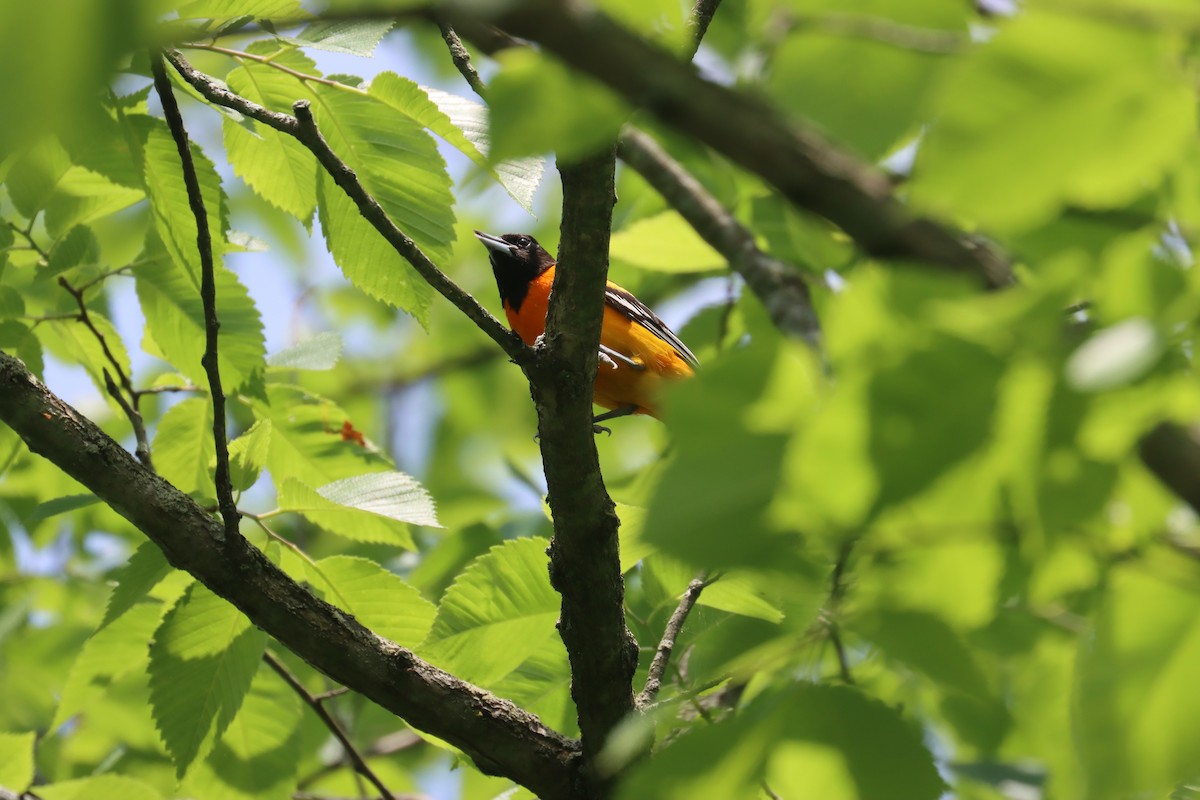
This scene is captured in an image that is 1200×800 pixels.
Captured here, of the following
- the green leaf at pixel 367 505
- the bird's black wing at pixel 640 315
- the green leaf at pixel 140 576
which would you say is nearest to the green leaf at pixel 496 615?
the green leaf at pixel 367 505

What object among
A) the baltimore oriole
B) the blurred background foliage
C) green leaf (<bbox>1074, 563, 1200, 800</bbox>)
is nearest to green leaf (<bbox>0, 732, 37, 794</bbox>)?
the blurred background foliage

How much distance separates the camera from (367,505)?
348cm

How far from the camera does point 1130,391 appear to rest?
48.8 inches

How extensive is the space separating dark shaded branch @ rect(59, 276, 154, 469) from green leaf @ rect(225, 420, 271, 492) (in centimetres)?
40

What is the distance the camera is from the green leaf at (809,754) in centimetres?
156

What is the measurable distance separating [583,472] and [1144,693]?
1.90 metres

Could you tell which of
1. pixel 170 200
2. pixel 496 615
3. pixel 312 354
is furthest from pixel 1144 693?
pixel 312 354

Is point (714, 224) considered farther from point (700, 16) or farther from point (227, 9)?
point (227, 9)

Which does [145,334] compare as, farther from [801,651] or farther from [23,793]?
[801,651]

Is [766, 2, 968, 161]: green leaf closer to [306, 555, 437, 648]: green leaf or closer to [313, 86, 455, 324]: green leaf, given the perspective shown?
[313, 86, 455, 324]: green leaf

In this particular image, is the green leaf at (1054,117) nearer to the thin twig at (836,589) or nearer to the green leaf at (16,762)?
the thin twig at (836,589)

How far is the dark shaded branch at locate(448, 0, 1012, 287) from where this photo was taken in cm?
100

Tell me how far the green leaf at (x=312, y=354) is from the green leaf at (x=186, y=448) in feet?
1.55

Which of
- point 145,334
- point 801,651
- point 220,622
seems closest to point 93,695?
point 220,622
